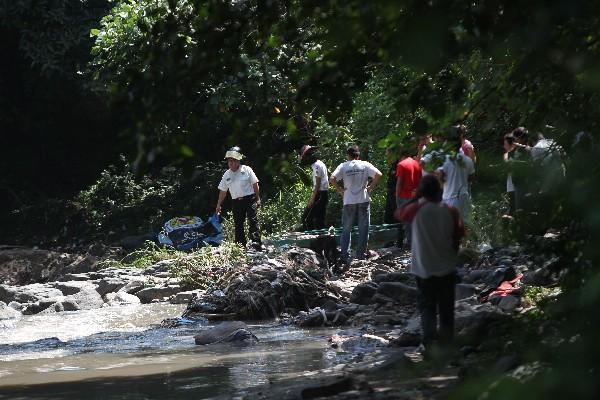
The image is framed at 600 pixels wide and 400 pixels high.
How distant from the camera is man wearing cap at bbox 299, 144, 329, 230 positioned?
55.0 feet

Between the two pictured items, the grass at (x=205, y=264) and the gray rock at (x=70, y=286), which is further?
the gray rock at (x=70, y=286)

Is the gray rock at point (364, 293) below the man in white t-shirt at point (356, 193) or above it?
below

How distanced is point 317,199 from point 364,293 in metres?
4.86

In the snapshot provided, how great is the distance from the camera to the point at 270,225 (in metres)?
21.2

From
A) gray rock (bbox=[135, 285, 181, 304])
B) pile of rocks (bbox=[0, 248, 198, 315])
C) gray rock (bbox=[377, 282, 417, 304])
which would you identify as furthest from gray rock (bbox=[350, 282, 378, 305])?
gray rock (bbox=[135, 285, 181, 304])

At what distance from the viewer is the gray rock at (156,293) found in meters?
15.7

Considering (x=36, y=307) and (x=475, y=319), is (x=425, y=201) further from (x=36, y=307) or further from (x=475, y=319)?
(x=36, y=307)

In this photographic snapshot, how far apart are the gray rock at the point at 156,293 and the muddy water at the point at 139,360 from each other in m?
1.99

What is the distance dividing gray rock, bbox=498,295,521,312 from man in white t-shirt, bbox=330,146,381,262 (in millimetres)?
5673

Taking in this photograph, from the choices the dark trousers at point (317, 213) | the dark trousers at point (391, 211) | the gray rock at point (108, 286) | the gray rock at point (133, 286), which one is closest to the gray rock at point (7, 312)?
the gray rock at point (108, 286)

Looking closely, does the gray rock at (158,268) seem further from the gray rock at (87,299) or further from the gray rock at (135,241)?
the gray rock at (135,241)

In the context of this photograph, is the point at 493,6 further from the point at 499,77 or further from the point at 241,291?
the point at 241,291

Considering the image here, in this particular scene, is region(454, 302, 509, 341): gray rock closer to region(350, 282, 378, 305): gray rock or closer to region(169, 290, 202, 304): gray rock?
region(350, 282, 378, 305): gray rock

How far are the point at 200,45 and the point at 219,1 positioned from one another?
57 centimetres
